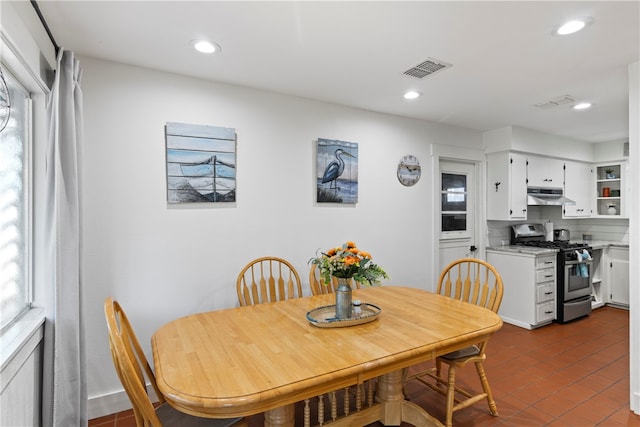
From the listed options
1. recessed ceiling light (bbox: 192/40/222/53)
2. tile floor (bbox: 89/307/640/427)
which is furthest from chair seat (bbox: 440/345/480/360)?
recessed ceiling light (bbox: 192/40/222/53)

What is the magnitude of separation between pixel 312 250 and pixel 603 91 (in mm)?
2938

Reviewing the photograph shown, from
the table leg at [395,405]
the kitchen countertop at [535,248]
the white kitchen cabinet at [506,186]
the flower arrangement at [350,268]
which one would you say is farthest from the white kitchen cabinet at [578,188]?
the flower arrangement at [350,268]

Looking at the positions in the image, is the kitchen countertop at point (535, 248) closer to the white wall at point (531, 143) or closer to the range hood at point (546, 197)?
the range hood at point (546, 197)

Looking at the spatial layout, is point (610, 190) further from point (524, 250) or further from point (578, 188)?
point (524, 250)

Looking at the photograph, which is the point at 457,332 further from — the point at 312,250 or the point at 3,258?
the point at 3,258

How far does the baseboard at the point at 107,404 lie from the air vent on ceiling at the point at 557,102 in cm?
437

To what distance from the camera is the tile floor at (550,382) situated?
222 centimetres

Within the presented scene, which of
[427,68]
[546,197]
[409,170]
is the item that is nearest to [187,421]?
[427,68]

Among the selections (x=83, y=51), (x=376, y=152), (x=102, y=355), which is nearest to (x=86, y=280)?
(x=102, y=355)

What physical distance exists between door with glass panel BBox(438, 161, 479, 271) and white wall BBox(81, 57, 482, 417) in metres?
0.96

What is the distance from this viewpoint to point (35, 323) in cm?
171

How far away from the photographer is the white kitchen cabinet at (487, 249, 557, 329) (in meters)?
3.86

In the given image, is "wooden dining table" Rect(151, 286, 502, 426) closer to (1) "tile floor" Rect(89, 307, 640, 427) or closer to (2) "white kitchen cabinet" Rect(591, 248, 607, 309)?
(1) "tile floor" Rect(89, 307, 640, 427)

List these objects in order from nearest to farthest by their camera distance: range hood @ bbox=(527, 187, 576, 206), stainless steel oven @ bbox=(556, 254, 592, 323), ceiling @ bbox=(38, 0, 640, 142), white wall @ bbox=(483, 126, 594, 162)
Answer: ceiling @ bbox=(38, 0, 640, 142) < stainless steel oven @ bbox=(556, 254, 592, 323) < white wall @ bbox=(483, 126, 594, 162) < range hood @ bbox=(527, 187, 576, 206)
